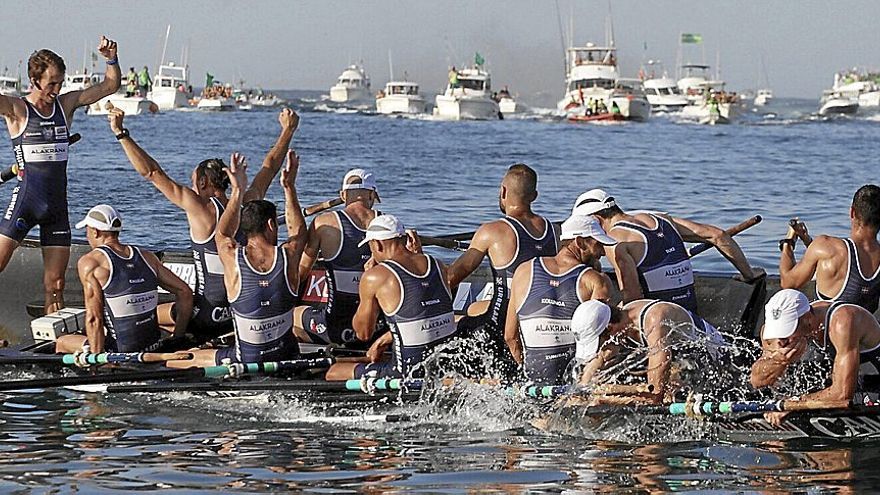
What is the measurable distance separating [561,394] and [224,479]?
2.40 m

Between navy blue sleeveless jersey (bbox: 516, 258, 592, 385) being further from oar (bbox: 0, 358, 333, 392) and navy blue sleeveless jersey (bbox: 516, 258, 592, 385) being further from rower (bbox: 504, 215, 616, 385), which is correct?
oar (bbox: 0, 358, 333, 392)

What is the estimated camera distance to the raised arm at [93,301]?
1066cm

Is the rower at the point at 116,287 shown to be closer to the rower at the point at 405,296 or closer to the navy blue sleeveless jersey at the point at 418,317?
the rower at the point at 405,296

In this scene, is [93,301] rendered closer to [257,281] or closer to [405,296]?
[257,281]

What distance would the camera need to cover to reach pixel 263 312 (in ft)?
33.4

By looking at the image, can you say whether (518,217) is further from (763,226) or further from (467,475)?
(763,226)

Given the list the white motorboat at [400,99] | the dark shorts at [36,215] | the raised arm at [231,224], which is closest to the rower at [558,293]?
the raised arm at [231,224]

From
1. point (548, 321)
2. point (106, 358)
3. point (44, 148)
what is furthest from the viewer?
point (44, 148)

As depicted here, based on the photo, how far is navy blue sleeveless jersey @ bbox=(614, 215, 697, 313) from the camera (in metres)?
10.3

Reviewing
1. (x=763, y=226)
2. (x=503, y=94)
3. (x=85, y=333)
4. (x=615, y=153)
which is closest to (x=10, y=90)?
(x=503, y=94)

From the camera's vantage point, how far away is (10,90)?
9575cm

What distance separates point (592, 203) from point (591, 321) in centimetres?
186

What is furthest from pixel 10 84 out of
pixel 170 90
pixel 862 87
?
pixel 862 87

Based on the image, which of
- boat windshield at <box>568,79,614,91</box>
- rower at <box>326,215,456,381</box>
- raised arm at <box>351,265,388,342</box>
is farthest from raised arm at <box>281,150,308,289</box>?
boat windshield at <box>568,79,614,91</box>
